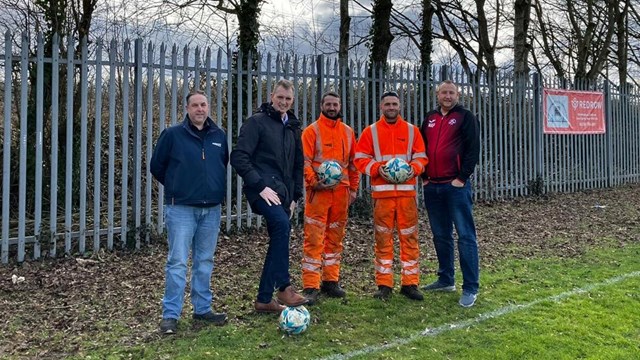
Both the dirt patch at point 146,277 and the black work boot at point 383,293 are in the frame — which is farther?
the black work boot at point 383,293

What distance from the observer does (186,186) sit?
459 centimetres

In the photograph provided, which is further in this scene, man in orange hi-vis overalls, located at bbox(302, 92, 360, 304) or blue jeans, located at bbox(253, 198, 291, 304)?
man in orange hi-vis overalls, located at bbox(302, 92, 360, 304)

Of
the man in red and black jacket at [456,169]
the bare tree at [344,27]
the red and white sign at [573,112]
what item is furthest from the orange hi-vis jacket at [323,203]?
the bare tree at [344,27]

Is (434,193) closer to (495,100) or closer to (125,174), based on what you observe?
(125,174)

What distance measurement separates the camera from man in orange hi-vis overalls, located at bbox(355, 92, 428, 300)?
544 centimetres

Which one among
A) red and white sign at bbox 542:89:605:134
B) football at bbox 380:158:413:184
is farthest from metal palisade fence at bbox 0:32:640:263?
football at bbox 380:158:413:184

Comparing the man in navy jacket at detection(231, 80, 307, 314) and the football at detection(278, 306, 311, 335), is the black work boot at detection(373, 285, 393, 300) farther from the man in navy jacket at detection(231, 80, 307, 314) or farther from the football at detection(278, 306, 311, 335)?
the football at detection(278, 306, 311, 335)

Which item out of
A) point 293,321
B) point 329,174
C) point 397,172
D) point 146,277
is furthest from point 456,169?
point 146,277

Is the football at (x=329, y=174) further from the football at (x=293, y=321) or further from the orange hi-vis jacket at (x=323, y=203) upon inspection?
the football at (x=293, y=321)

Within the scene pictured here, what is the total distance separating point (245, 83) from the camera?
8781 millimetres

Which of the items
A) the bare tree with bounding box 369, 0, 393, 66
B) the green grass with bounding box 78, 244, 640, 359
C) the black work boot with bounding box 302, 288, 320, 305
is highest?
the bare tree with bounding box 369, 0, 393, 66

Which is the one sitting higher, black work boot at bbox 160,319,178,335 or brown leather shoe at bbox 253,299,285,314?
brown leather shoe at bbox 253,299,285,314

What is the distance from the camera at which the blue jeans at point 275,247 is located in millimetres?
4773

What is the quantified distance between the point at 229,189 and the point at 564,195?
29.7 feet
